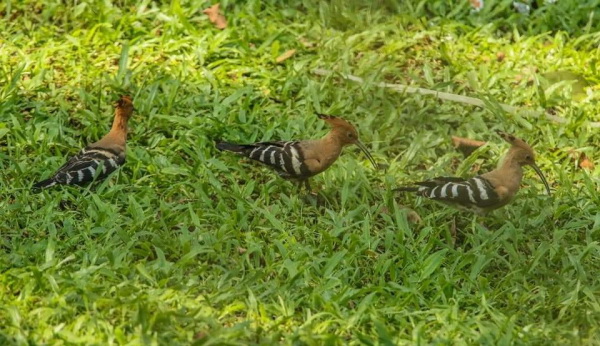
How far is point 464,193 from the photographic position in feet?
23.8

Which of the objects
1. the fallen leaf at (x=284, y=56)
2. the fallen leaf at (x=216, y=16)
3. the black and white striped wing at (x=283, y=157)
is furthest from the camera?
the fallen leaf at (x=216, y=16)

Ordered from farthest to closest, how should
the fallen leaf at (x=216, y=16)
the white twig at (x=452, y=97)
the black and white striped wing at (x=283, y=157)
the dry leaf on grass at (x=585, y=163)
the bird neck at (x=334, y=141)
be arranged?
1. the fallen leaf at (x=216, y=16)
2. the white twig at (x=452, y=97)
3. the dry leaf on grass at (x=585, y=163)
4. the bird neck at (x=334, y=141)
5. the black and white striped wing at (x=283, y=157)

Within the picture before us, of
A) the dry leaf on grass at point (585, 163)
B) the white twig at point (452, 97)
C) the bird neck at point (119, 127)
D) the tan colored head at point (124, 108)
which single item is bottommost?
the dry leaf on grass at point (585, 163)

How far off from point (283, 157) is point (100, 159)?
3.95ft

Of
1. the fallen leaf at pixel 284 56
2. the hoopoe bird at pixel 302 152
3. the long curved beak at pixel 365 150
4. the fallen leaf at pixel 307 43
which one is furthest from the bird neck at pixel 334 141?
the fallen leaf at pixel 307 43

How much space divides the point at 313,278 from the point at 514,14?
4.32m

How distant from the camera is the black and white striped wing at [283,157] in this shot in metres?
7.47

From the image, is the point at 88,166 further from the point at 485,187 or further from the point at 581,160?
the point at 581,160

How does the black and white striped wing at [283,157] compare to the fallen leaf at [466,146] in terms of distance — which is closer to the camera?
the black and white striped wing at [283,157]

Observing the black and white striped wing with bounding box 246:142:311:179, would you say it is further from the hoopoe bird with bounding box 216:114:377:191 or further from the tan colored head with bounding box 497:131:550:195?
the tan colored head with bounding box 497:131:550:195

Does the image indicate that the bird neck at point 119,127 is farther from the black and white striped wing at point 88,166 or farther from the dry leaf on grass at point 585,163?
the dry leaf on grass at point 585,163

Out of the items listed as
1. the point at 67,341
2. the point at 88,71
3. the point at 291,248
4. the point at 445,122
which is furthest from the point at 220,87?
the point at 67,341

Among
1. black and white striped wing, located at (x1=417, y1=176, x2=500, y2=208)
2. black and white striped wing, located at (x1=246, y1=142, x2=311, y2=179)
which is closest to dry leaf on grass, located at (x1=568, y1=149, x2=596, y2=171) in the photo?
black and white striped wing, located at (x1=417, y1=176, x2=500, y2=208)

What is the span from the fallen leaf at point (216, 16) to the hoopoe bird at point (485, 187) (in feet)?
9.23
